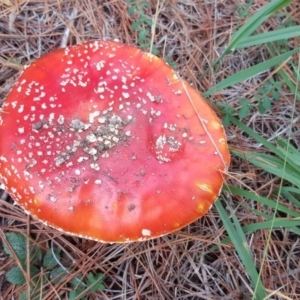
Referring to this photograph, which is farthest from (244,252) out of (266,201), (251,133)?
(251,133)

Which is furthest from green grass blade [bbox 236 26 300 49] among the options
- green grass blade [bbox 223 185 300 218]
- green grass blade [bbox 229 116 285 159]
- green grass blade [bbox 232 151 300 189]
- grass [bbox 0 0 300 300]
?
green grass blade [bbox 223 185 300 218]

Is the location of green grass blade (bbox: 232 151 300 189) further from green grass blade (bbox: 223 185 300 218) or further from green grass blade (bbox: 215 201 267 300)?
green grass blade (bbox: 215 201 267 300)

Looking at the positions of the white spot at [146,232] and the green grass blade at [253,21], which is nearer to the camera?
the white spot at [146,232]

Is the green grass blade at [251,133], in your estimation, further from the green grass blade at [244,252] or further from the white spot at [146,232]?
the white spot at [146,232]

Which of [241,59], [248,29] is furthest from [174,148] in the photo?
[241,59]

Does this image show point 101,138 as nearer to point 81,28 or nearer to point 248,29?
point 248,29

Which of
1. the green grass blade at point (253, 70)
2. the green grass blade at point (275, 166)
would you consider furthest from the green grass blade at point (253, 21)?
the green grass blade at point (275, 166)

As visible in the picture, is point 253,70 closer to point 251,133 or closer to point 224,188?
point 251,133
